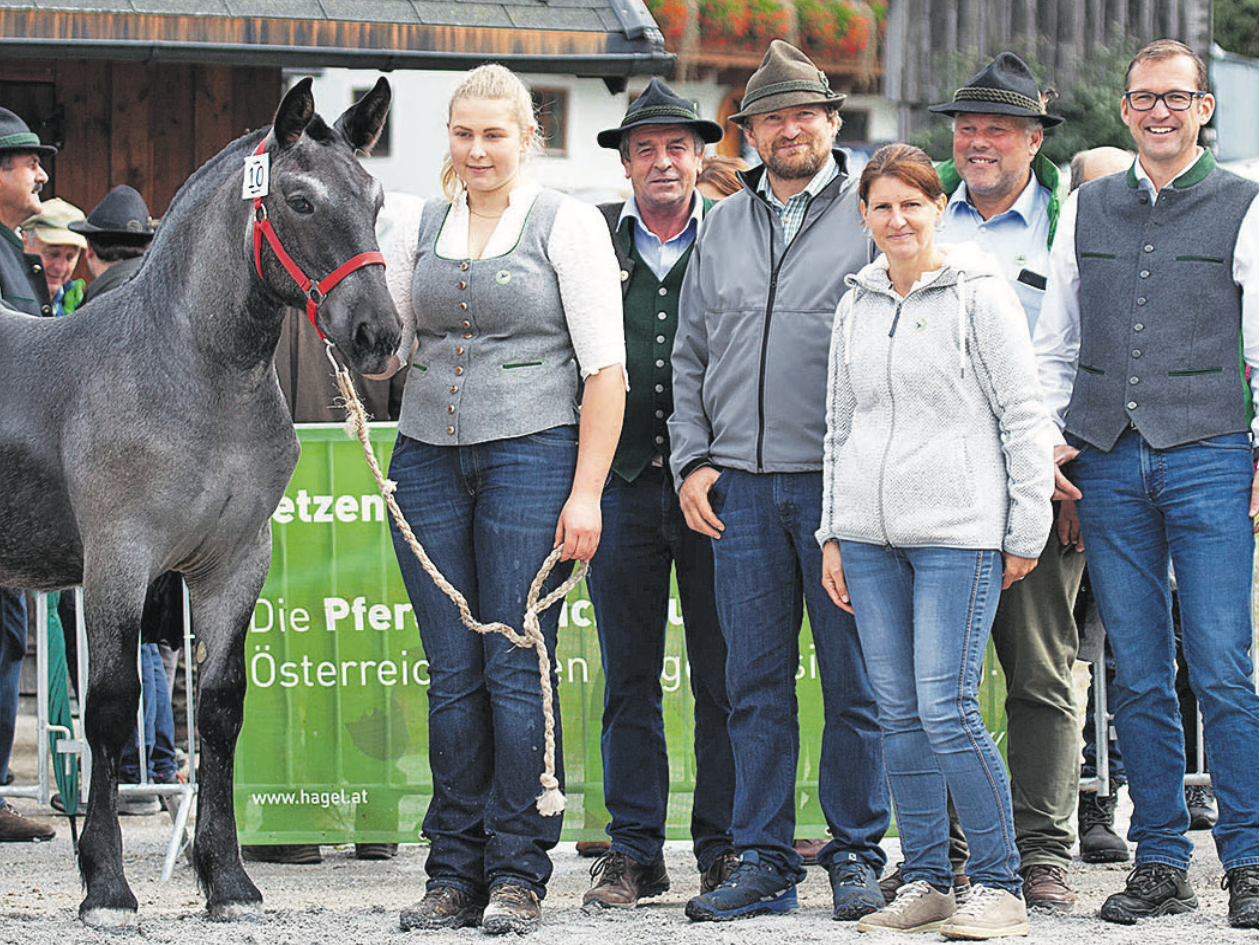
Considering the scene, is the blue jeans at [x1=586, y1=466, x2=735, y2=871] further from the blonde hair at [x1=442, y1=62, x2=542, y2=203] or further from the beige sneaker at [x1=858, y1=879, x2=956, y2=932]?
the blonde hair at [x1=442, y1=62, x2=542, y2=203]

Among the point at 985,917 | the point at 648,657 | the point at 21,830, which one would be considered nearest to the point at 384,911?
the point at 648,657

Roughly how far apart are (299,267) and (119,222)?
303 centimetres

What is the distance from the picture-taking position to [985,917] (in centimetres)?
434

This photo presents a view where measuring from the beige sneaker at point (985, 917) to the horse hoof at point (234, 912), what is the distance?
193 centimetres

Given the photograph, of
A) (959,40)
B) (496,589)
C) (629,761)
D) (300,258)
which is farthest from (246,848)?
(959,40)

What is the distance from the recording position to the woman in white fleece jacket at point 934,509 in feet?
14.4

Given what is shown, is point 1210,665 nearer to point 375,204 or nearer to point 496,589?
point 496,589

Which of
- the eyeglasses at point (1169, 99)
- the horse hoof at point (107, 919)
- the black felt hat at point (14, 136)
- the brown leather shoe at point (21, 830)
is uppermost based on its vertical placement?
the black felt hat at point (14, 136)

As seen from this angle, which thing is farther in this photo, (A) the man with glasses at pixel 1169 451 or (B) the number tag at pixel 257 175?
(A) the man with glasses at pixel 1169 451

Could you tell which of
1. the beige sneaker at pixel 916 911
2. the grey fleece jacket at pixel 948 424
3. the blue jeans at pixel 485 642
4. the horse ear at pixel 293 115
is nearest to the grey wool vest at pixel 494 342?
the blue jeans at pixel 485 642

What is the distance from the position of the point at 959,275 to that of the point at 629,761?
5.85ft

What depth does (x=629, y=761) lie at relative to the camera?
5.16m

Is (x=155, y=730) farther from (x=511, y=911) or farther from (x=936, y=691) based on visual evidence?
(x=936, y=691)

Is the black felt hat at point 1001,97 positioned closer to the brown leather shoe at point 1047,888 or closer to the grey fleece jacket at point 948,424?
the grey fleece jacket at point 948,424
